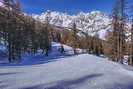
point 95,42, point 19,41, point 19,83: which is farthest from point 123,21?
point 95,42

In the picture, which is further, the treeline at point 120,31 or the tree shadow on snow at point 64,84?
the treeline at point 120,31

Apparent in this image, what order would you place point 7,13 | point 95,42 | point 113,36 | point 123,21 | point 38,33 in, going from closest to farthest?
1. point 7,13
2. point 123,21
3. point 113,36
4. point 38,33
5. point 95,42

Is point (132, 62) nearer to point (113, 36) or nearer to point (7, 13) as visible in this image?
point (113, 36)

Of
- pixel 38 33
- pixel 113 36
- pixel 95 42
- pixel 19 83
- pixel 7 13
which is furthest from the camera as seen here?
pixel 95 42

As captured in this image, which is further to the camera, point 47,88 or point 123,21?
point 123,21

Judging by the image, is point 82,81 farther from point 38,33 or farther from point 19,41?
point 38,33

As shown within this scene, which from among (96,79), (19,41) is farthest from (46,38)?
(96,79)

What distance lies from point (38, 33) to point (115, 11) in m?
34.6

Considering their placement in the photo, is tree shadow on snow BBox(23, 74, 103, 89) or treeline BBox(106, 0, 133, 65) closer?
tree shadow on snow BBox(23, 74, 103, 89)

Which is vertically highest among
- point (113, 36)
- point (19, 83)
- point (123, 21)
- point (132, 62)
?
point (123, 21)

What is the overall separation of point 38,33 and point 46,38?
4870 mm

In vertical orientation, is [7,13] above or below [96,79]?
above

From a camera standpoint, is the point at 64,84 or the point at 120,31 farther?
the point at 120,31

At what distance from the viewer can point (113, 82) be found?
8.29 metres
